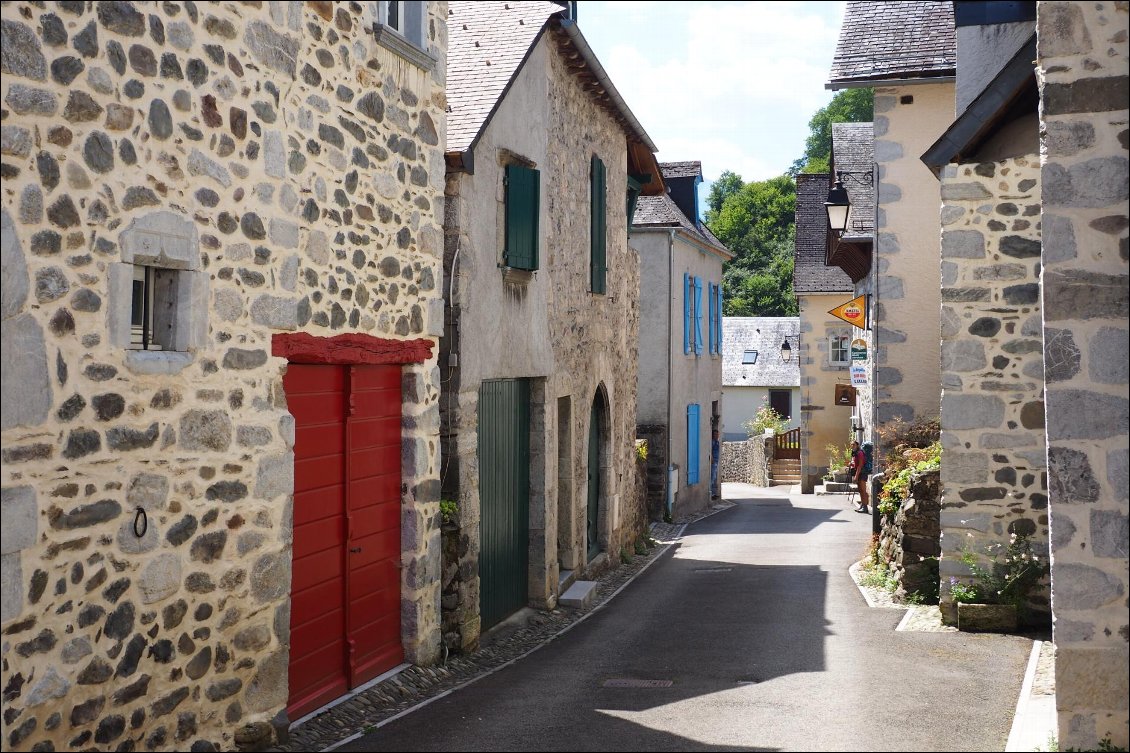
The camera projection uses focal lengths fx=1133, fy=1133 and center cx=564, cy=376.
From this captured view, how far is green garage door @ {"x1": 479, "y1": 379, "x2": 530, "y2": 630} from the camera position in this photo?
9.79 metres

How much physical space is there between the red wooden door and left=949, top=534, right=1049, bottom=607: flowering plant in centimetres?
466

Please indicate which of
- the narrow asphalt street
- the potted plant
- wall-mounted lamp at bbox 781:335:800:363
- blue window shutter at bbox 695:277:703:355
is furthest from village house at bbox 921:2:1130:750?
wall-mounted lamp at bbox 781:335:800:363

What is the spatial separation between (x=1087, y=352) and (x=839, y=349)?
23045mm

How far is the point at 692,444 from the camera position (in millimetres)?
22594

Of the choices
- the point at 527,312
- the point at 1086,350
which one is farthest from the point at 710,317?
the point at 1086,350

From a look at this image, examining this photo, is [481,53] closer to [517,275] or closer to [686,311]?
[517,275]

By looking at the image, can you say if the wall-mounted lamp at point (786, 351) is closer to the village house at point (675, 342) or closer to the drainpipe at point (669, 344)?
the village house at point (675, 342)

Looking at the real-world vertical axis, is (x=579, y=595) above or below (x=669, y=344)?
below

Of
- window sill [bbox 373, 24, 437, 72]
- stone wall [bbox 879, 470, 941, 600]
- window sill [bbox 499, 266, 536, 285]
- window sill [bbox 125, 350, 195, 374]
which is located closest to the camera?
window sill [bbox 125, 350, 195, 374]

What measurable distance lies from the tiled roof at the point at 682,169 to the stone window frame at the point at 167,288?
19.0 metres

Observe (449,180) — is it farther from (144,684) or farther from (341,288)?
(144,684)

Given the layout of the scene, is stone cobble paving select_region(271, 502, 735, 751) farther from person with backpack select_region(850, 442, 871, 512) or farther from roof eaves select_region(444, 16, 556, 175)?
person with backpack select_region(850, 442, 871, 512)

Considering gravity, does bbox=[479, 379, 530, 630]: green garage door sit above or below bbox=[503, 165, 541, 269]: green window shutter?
below

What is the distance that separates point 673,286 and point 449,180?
1245 cm
